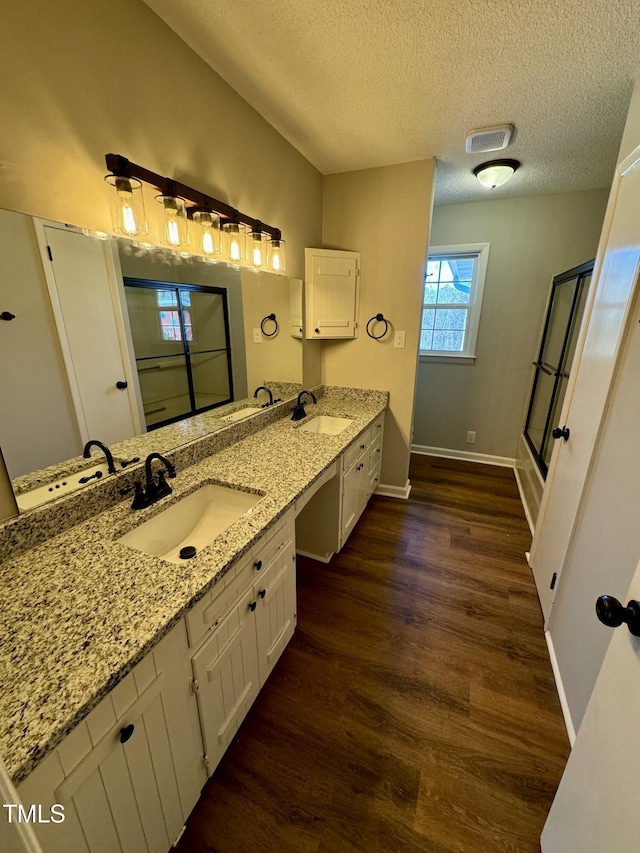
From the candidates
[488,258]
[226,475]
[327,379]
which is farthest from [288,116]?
[488,258]

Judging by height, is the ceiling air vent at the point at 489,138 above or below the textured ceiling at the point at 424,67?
below

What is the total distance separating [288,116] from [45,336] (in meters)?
1.74

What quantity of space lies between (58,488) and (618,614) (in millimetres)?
1504

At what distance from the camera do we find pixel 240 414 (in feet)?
6.66

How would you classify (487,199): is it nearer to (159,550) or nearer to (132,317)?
(132,317)

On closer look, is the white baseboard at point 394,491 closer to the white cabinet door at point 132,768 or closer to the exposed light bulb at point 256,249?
the exposed light bulb at point 256,249

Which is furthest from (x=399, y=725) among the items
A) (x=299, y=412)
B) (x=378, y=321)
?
(x=378, y=321)

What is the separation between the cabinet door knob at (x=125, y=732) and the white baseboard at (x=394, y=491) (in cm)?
251

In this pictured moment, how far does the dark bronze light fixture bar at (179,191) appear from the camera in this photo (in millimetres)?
1124

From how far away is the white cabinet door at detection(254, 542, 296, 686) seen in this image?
4.26ft

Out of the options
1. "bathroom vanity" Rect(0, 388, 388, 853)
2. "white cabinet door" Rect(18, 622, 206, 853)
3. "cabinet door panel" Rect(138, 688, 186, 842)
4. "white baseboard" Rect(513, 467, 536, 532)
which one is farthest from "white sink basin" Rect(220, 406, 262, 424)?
"white baseboard" Rect(513, 467, 536, 532)

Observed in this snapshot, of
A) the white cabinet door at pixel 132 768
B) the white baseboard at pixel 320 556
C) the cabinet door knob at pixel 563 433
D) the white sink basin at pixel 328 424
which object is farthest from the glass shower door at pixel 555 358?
the white cabinet door at pixel 132 768

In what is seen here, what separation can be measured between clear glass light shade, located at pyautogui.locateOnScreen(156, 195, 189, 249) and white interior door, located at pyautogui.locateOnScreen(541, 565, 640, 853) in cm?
176

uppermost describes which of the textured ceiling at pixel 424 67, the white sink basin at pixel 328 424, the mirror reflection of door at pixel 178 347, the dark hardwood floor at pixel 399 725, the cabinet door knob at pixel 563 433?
the textured ceiling at pixel 424 67
